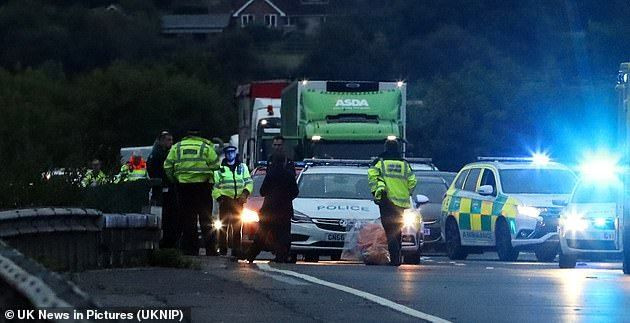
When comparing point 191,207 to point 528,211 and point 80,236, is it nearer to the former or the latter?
point 80,236

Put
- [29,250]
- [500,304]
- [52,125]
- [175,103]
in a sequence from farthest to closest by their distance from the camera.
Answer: [175,103] < [52,125] < [29,250] < [500,304]

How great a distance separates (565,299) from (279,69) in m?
99.5

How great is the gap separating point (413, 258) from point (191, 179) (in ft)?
12.1

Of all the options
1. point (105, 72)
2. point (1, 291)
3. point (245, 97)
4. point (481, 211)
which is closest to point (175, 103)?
point (105, 72)

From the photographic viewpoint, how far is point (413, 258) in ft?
80.3

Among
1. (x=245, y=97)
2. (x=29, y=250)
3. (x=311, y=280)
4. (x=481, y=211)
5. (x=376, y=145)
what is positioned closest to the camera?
(x=29, y=250)

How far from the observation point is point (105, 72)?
95625 millimetres

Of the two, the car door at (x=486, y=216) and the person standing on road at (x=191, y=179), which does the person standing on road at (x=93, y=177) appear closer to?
the person standing on road at (x=191, y=179)

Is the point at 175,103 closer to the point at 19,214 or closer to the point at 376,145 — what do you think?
the point at 376,145

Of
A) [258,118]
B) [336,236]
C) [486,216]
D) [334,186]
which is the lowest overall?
[336,236]

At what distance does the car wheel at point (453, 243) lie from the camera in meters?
28.2

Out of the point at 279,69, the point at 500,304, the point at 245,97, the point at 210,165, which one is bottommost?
the point at 500,304

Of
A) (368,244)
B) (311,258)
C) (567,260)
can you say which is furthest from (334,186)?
(567,260)

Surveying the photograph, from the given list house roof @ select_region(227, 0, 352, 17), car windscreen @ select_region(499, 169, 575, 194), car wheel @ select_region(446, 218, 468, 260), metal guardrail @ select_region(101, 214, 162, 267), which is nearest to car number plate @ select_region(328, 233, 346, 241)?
car windscreen @ select_region(499, 169, 575, 194)
